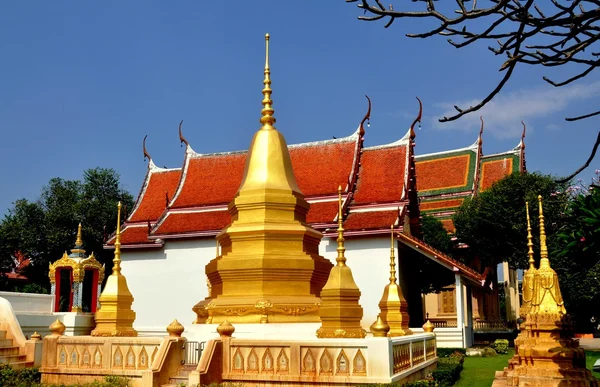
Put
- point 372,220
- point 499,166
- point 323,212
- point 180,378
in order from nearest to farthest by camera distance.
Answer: point 180,378
point 372,220
point 323,212
point 499,166

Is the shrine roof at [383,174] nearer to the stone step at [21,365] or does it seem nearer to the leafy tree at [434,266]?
the leafy tree at [434,266]

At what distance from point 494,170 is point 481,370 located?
26.1m

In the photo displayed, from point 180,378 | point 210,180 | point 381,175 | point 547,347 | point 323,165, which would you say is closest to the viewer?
point 180,378

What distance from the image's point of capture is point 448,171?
41344mm

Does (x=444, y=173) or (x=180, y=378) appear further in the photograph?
(x=444, y=173)

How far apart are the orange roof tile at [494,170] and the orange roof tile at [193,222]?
20.0 meters

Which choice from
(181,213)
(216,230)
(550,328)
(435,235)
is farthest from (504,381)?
(435,235)

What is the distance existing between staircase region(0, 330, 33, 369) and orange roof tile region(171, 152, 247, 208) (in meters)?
13.2

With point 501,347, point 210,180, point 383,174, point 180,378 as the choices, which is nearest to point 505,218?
point 383,174

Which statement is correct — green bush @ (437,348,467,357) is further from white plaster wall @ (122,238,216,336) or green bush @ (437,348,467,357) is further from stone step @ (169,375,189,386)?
stone step @ (169,375,189,386)

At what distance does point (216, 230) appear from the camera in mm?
24484

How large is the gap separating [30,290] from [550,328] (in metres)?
27.8

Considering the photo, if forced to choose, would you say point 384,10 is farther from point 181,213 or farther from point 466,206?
point 466,206

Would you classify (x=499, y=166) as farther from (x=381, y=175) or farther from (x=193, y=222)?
(x=193, y=222)
